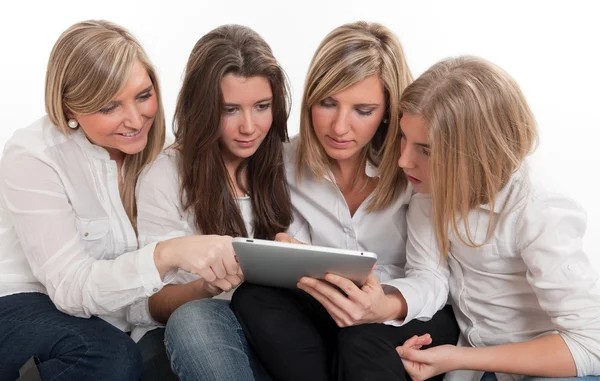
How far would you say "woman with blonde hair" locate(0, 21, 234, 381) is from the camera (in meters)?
2.07

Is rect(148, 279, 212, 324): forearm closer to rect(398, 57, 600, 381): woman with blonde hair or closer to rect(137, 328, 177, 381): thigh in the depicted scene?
rect(137, 328, 177, 381): thigh

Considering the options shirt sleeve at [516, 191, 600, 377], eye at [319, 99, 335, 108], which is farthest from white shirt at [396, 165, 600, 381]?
eye at [319, 99, 335, 108]

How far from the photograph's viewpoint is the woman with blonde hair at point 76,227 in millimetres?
2070

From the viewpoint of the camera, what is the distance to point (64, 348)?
206cm

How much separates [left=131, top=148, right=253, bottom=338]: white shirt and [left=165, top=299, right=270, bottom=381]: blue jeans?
28cm

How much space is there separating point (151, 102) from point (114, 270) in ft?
1.69

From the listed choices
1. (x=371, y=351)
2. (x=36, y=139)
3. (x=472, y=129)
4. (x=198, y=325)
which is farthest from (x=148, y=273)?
(x=472, y=129)

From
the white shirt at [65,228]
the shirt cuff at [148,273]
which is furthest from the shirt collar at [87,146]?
the shirt cuff at [148,273]

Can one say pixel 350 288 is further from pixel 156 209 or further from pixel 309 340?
pixel 156 209

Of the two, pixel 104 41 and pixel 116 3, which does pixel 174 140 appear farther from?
pixel 116 3

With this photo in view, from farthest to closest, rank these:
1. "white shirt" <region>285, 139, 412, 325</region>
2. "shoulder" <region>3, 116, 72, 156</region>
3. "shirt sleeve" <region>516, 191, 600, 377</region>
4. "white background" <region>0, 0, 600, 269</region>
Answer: "white background" <region>0, 0, 600, 269</region> → "white shirt" <region>285, 139, 412, 325</region> → "shoulder" <region>3, 116, 72, 156</region> → "shirt sleeve" <region>516, 191, 600, 377</region>

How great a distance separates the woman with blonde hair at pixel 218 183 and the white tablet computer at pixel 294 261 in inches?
5.4

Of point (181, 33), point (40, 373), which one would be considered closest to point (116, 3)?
point (181, 33)

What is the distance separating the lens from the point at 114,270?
2.11 m
